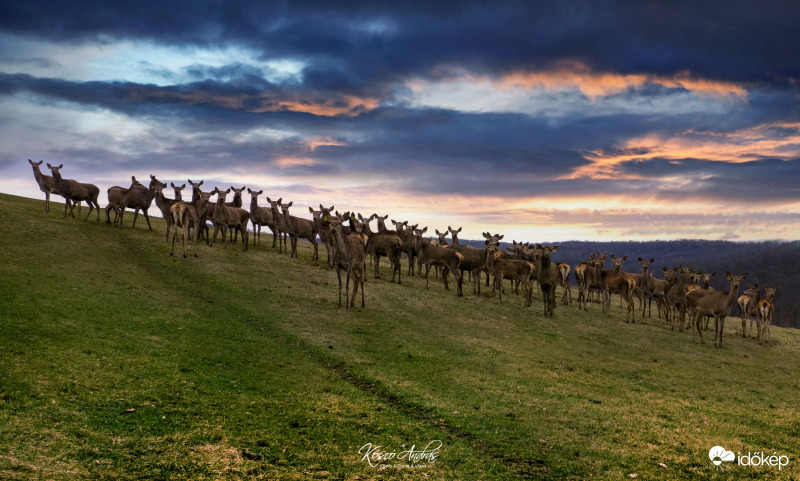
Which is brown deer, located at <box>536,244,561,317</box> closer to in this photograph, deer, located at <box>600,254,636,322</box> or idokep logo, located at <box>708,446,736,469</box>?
deer, located at <box>600,254,636,322</box>

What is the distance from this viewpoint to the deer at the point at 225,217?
3067 cm

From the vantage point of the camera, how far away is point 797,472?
9.14m

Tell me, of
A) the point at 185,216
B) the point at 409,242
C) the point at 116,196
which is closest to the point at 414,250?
the point at 409,242

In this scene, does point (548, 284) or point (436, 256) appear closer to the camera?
point (548, 284)

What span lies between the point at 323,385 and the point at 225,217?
21.6 metres

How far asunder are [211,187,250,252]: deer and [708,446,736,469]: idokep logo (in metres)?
26.9

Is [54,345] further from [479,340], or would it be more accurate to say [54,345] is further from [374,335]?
[479,340]

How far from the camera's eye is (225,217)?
3109 cm

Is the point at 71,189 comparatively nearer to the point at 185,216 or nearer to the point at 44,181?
the point at 44,181

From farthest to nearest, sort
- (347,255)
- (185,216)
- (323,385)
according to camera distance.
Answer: (185,216) → (347,255) → (323,385)

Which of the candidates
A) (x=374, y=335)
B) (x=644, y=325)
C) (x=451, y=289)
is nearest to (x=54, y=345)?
(x=374, y=335)

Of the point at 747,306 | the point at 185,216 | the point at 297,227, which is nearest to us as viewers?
the point at 185,216

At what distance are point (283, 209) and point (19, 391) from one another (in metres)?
25.7

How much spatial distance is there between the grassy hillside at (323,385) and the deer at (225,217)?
6.52 meters
